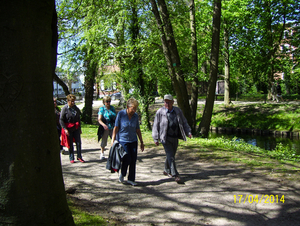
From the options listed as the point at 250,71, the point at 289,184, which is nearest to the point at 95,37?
the point at 289,184

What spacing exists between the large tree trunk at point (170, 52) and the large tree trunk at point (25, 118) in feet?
34.7

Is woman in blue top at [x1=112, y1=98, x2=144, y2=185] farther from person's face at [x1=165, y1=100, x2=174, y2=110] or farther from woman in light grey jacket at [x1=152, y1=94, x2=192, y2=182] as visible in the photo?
person's face at [x1=165, y1=100, x2=174, y2=110]

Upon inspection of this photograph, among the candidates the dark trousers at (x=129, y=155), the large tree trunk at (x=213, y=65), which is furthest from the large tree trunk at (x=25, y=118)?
the large tree trunk at (x=213, y=65)

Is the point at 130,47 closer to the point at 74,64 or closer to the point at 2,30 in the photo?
the point at 74,64

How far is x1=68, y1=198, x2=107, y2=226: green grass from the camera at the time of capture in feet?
13.5

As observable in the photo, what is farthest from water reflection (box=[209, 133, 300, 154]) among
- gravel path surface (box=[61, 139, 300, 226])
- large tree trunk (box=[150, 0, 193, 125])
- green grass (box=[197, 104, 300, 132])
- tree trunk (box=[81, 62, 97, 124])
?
gravel path surface (box=[61, 139, 300, 226])

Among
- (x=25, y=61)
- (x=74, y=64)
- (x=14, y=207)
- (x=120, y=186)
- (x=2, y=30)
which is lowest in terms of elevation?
(x=120, y=186)

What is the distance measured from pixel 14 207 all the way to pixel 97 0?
40.8 feet

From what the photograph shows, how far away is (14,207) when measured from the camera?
3.03 m

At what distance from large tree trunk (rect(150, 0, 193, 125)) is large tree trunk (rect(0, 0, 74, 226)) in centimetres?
1059

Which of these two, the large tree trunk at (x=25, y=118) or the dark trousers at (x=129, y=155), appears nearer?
the large tree trunk at (x=25, y=118)

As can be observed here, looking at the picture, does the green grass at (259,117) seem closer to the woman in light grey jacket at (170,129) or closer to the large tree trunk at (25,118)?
the woman in light grey jacket at (170,129)

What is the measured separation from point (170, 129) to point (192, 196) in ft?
5.33

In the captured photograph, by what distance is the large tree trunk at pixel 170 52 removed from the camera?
13.6m
